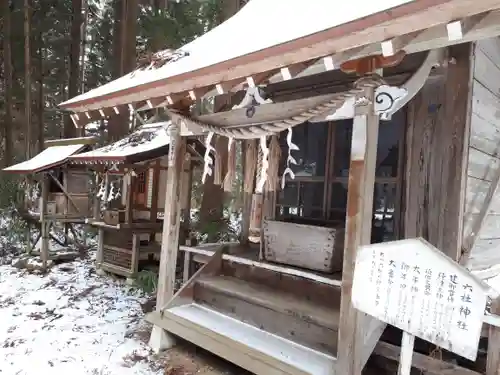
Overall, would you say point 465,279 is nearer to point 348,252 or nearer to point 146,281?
point 348,252

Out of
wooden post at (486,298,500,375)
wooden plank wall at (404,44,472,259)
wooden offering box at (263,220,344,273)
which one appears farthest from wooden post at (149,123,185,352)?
wooden post at (486,298,500,375)

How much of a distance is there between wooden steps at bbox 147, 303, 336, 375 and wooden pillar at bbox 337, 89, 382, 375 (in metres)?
0.25

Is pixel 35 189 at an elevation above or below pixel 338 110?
below

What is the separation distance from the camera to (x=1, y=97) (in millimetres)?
14500

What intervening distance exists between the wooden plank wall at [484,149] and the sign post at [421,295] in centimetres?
177

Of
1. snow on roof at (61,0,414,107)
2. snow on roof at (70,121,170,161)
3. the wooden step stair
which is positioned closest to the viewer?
snow on roof at (61,0,414,107)

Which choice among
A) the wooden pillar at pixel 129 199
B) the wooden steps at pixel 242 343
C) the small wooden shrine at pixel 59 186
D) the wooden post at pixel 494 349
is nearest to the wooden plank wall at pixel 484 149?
the wooden post at pixel 494 349

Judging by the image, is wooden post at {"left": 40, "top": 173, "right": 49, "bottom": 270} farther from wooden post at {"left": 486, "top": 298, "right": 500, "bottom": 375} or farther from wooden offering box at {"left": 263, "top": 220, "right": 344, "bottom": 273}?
wooden post at {"left": 486, "top": 298, "right": 500, "bottom": 375}

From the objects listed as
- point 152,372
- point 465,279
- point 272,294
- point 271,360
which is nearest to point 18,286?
point 152,372

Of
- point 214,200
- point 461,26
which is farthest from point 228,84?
point 214,200

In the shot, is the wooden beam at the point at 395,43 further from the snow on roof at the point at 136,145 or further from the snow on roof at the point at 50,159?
the snow on roof at the point at 50,159

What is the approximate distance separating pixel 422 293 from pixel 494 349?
1365 millimetres

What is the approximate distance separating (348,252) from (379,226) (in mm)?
1348

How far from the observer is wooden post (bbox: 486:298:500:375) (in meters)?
2.85
